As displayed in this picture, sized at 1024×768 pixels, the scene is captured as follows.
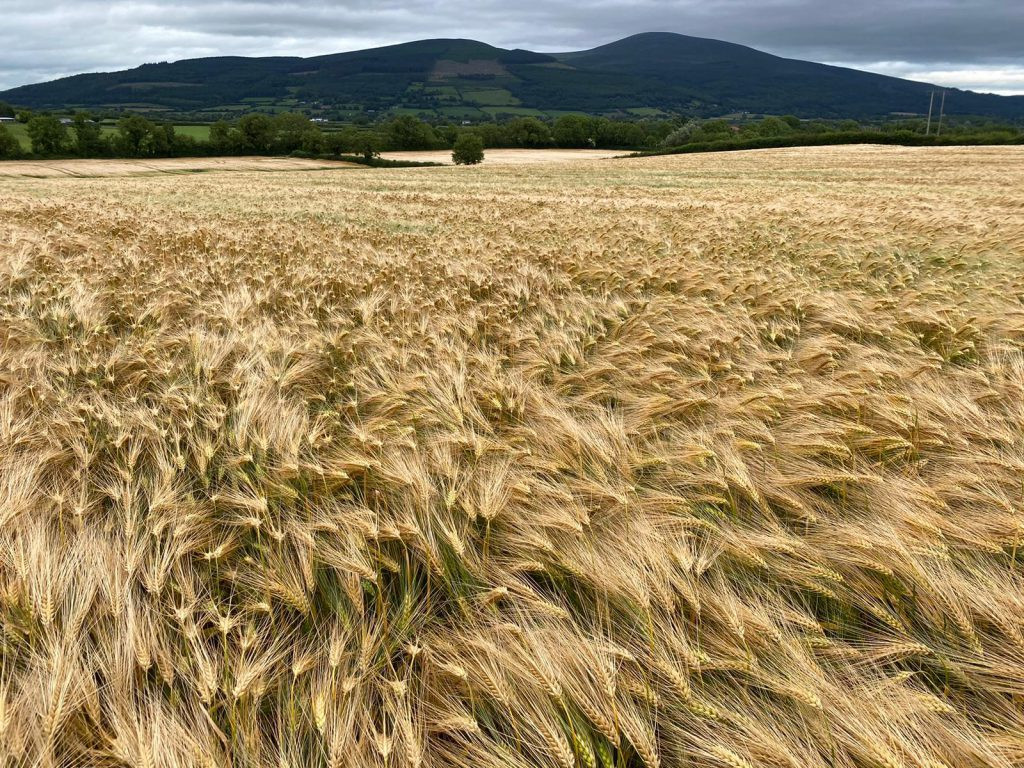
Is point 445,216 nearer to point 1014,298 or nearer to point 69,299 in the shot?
point 69,299

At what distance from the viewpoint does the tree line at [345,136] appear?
180 feet

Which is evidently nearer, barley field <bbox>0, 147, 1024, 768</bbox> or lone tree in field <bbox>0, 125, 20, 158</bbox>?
barley field <bbox>0, 147, 1024, 768</bbox>

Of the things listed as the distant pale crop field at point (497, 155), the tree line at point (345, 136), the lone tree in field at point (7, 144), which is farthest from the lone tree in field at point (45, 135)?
the distant pale crop field at point (497, 155)

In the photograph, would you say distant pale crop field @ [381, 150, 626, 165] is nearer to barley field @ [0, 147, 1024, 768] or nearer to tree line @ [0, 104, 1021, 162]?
tree line @ [0, 104, 1021, 162]

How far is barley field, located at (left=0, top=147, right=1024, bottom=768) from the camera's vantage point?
1.22 m

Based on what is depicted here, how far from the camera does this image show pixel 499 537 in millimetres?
1688

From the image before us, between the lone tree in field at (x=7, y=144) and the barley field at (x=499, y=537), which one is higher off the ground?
the lone tree in field at (x=7, y=144)

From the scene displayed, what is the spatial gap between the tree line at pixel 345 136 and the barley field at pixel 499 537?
58815 mm

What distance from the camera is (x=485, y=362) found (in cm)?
267

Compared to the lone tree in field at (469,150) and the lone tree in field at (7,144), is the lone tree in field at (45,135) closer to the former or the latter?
the lone tree in field at (7,144)

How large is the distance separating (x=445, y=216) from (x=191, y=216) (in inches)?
138

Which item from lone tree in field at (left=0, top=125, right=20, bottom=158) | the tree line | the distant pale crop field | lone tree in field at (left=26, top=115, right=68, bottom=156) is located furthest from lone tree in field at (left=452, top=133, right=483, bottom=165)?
lone tree in field at (left=0, top=125, right=20, bottom=158)

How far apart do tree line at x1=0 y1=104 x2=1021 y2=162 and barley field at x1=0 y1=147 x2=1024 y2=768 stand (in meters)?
58.8

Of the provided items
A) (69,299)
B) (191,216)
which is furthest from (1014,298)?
(191,216)
